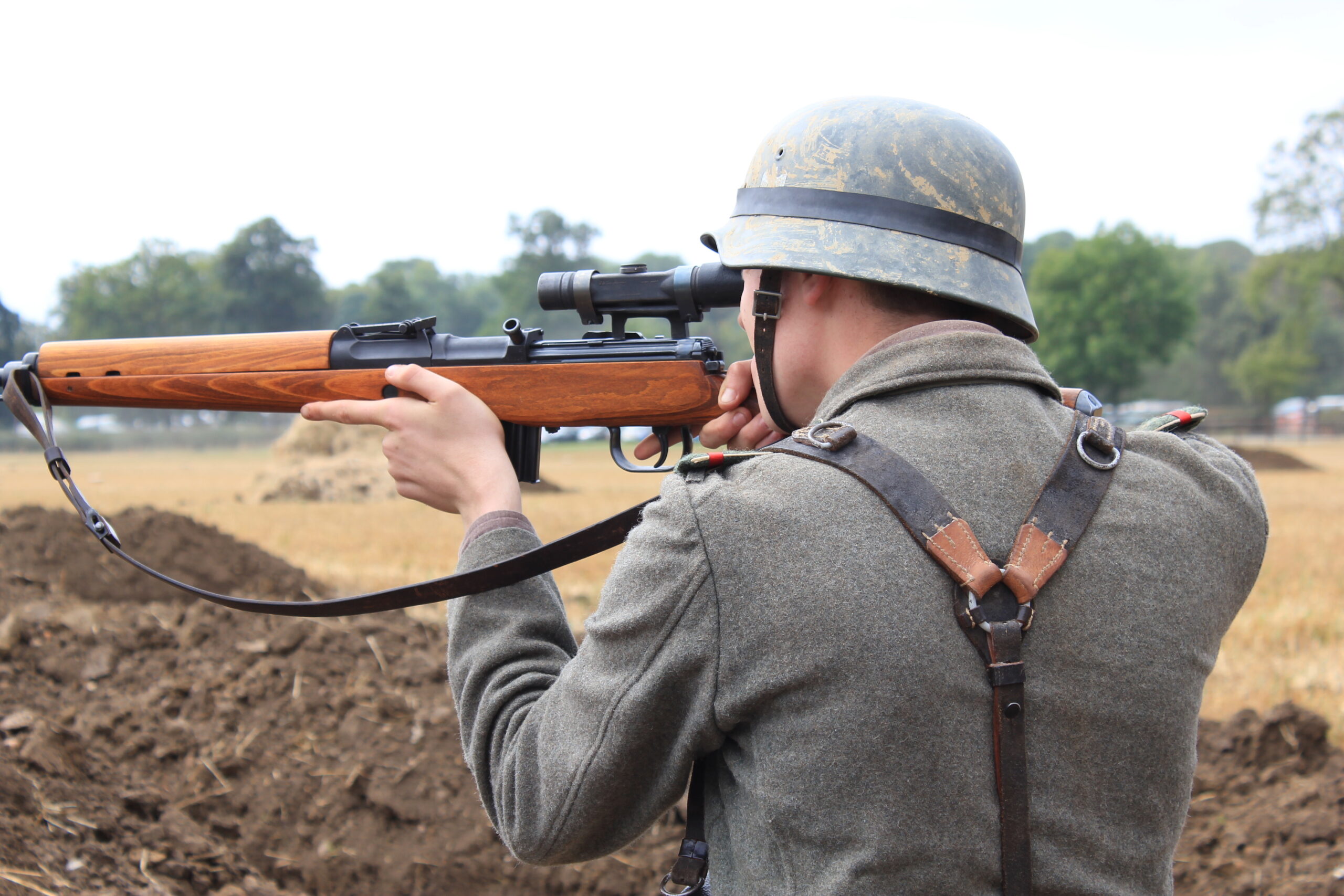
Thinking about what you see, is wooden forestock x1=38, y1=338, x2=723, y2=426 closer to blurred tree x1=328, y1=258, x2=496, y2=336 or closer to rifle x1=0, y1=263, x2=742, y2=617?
rifle x1=0, y1=263, x2=742, y2=617

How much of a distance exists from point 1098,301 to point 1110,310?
3.54 ft

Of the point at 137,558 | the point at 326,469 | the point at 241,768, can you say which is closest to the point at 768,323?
the point at 241,768

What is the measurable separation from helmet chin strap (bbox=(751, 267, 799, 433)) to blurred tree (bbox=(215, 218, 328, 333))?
69.7m

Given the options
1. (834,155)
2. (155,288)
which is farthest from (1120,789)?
(155,288)

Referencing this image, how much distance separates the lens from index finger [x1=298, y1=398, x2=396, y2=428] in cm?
268

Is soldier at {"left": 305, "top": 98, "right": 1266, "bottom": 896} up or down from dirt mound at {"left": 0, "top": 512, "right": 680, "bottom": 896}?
up

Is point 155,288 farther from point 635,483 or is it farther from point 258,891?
point 258,891

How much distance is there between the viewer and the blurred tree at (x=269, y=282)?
6900 cm

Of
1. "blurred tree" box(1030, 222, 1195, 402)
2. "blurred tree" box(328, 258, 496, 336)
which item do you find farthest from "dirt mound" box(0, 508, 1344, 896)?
"blurred tree" box(1030, 222, 1195, 402)

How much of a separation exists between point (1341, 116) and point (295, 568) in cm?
6285

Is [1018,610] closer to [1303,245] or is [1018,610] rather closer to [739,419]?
[739,419]

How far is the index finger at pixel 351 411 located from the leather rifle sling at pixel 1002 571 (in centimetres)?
142

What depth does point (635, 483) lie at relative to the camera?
29219 mm

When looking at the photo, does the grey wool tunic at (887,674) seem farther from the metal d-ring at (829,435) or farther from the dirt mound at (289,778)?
the dirt mound at (289,778)
